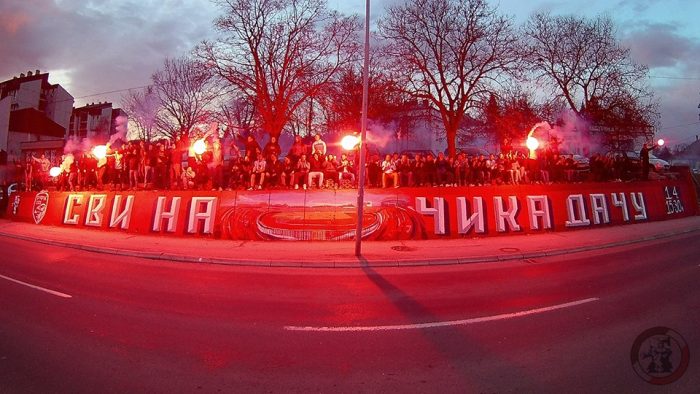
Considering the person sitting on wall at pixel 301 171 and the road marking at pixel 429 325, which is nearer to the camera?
the road marking at pixel 429 325

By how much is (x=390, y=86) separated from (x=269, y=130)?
7.54 m

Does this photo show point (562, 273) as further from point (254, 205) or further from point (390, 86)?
point (390, 86)

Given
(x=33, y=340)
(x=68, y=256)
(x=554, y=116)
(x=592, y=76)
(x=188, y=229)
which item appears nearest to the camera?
(x=33, y=340)

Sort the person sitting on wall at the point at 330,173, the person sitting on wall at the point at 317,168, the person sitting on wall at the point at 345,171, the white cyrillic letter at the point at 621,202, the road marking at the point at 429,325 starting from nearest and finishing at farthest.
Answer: the road marking at the point at 429,325
the person sitting on wall at the point at 317,168
the person sitting on wall at the point at 330,173
the person sitting on wall at the point at 345,171
the white cyrillic letter at the point at 621,202

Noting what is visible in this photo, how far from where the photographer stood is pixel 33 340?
5.36 m

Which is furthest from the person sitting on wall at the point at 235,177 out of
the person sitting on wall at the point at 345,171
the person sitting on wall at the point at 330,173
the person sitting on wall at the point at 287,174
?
the person sitting on wall at the point at 345,171

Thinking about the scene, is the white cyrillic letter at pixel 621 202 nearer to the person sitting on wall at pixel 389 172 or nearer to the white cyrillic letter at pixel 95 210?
the person sitting on wall at pixel 389 172

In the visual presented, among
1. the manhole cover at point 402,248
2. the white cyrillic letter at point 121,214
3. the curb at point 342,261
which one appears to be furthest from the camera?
the white cyrillic letter at point 121,214

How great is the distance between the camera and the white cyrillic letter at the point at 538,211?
15.3 m

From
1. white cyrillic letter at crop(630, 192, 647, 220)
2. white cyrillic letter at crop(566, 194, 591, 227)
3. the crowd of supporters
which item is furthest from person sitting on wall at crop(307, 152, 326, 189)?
white cyrillic letter at crop(630, 192, 647, 220)

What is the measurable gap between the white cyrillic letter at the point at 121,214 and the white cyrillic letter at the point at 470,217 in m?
12.5

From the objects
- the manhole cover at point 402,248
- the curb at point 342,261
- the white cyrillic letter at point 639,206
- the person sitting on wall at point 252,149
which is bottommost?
the curb at point 342,261

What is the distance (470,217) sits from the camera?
14570 millimetres

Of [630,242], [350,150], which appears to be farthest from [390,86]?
[630,242]
